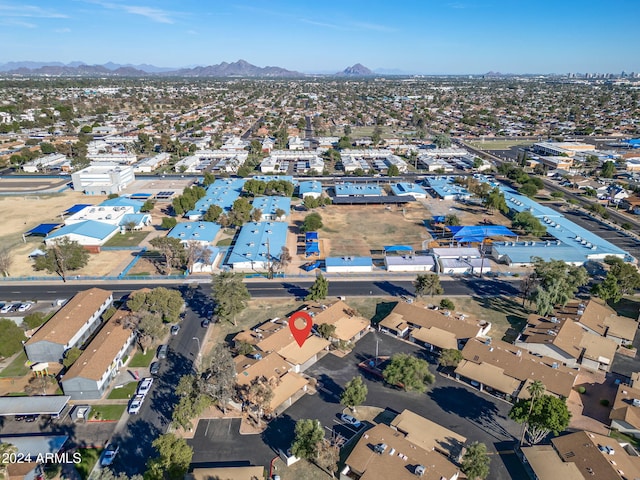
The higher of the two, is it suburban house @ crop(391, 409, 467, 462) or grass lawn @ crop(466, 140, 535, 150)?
grass lawn @ crop(466, 140, 535, 150)

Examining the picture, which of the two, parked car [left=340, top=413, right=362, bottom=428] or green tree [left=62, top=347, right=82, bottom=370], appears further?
green tree [left=62, top=347, right=82, bottom=370]

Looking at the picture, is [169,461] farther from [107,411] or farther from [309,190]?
[309,190]

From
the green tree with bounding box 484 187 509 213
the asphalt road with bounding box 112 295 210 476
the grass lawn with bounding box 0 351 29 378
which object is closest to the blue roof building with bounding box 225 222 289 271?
the asphalt road with bounding box 112 295 210 476

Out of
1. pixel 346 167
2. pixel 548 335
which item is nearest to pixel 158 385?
pixel 548 335

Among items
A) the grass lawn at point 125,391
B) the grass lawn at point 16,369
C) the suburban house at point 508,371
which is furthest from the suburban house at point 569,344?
the grass lawn at point 16,369

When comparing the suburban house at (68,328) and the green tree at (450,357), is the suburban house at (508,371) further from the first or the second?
the suburban house at (68,328)

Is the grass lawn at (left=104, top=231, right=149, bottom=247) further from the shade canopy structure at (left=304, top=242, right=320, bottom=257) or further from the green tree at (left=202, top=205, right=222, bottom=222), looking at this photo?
the shade canopy structure at (left=304, top=242, right=320, bottom=257)

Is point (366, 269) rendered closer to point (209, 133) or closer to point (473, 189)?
point (473, 189)
